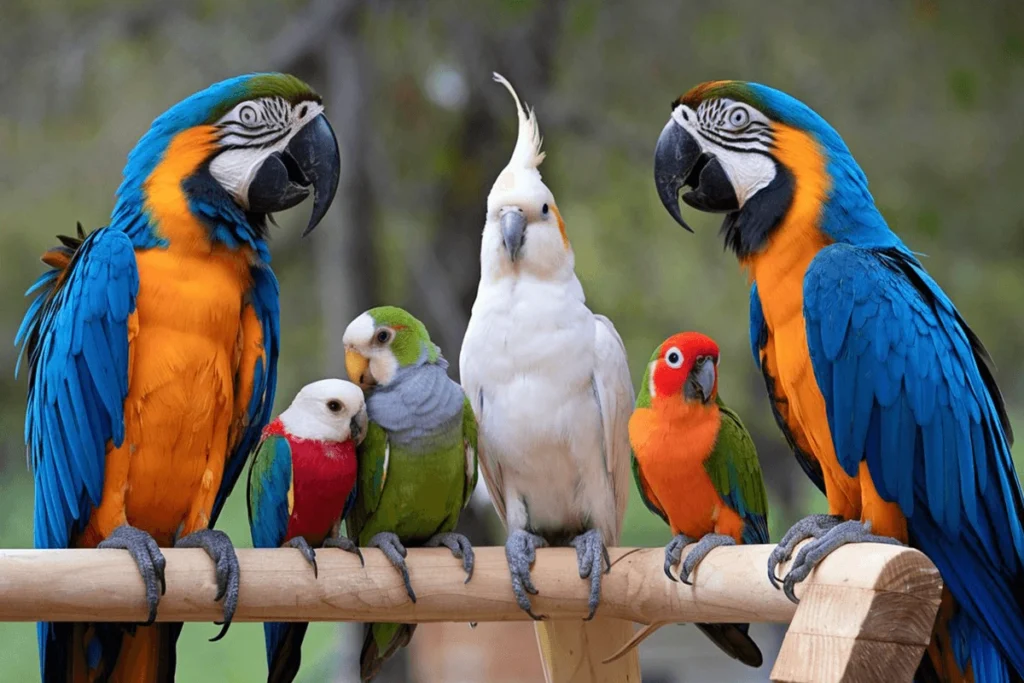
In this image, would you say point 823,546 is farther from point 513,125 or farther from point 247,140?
point 513,125

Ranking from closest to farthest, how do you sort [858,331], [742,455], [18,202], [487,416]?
1. [858,331]
2. [742,455]
3. [487,416]
4. [18,202]

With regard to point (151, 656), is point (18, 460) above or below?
below

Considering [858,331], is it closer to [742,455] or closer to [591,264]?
[742,455]

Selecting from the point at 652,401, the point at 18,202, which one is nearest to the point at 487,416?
the point at 652,401

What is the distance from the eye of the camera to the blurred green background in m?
4.15

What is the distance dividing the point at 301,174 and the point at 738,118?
801mm

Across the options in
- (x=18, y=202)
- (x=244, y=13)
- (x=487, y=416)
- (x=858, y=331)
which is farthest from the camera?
(x=244, y=13)

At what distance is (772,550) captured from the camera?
1.75m

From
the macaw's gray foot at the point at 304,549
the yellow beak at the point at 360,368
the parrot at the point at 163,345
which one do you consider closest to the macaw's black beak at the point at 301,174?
the parrot at the point at 163,345

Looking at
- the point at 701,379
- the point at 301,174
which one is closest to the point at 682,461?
the point at 701,379

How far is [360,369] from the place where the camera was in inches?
77.8

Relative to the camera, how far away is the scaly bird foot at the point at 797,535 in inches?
67.4

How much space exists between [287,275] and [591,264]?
4.31 ft

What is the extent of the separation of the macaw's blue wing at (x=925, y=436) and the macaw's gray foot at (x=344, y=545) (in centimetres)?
81
